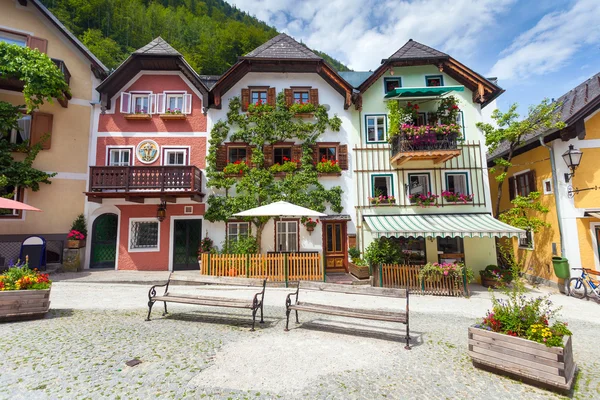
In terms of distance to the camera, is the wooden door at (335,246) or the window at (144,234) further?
the window at (144,234)

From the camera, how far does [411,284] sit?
10.6 metres

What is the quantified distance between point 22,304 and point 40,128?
35.8 ft

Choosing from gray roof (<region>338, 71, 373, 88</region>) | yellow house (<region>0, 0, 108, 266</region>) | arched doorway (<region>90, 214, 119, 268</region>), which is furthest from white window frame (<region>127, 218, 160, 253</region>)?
gray roof (<region>338, 71, 373, 88</region>)

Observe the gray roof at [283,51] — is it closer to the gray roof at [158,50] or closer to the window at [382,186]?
the gray roof at [158,50]

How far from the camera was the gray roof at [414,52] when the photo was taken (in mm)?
14273

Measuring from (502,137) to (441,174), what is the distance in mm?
3141

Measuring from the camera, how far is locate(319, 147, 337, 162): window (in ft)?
47.4

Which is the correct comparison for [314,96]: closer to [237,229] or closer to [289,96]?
[289,96]

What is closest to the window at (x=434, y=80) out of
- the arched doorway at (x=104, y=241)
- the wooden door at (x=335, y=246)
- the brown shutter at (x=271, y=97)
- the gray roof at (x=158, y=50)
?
the brown shutter at (x=271, y=97)

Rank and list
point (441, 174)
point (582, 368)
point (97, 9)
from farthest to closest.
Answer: point (97, 9)
point (441, 174)
point (582, 368)

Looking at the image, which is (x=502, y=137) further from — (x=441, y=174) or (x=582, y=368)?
(x=582, y=368)

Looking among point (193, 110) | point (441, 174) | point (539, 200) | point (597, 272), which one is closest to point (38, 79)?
point (193, 110)

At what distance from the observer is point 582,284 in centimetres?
1077

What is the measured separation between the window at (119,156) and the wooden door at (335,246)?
10744 mm
